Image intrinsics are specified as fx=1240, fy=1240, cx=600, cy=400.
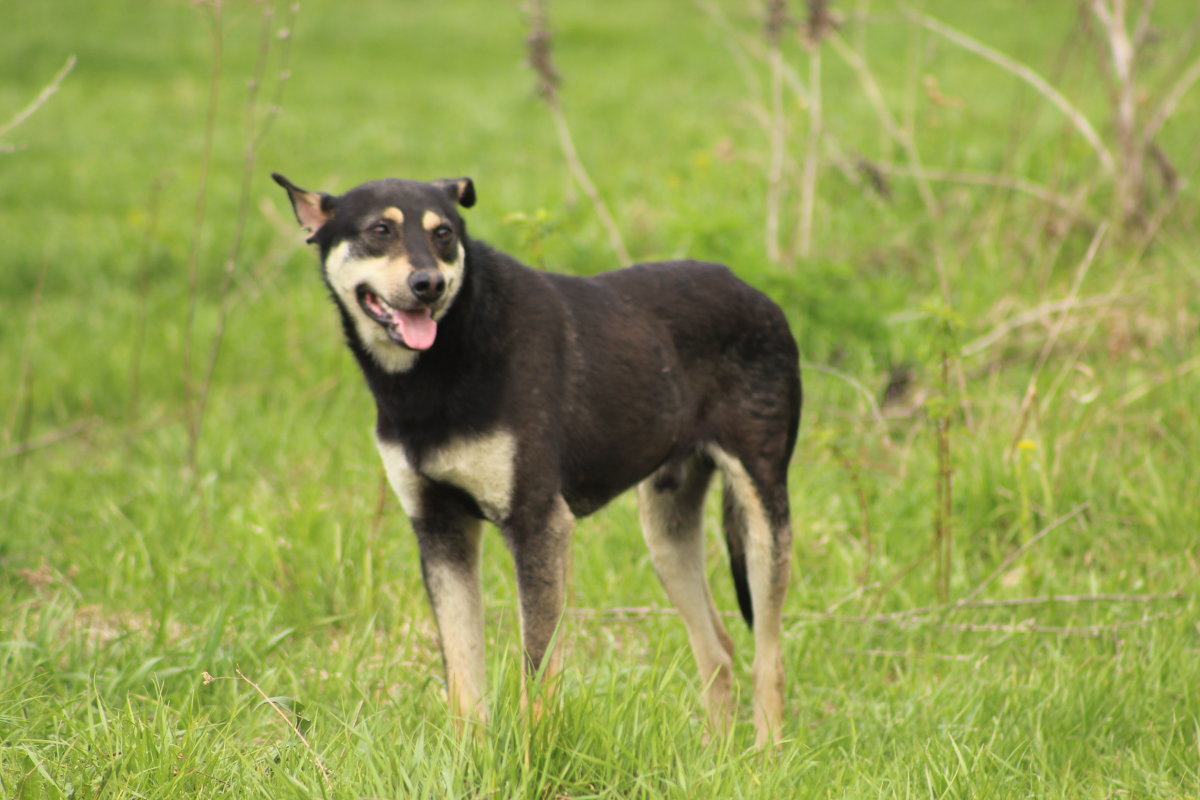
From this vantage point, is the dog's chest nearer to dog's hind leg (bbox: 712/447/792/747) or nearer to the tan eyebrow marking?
the tan eyebrow marking

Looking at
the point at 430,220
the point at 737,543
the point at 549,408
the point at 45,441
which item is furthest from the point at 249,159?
the point at 737,543

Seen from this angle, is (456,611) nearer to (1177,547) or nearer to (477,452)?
(477,452)

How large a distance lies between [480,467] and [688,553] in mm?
1084

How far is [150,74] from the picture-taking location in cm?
1802

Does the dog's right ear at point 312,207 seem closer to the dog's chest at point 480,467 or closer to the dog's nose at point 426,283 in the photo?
the dog's nose at point 426,283

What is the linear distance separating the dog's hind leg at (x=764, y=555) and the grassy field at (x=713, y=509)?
28cm

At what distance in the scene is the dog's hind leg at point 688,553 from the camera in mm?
4297

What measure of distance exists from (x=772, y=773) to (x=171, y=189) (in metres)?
10.5

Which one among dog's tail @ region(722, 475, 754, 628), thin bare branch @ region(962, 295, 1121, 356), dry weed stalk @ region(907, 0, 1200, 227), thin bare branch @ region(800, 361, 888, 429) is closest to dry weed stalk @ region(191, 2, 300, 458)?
dog's tail @ region(722, 475, 754, 628)

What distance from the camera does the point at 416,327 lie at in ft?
11.3

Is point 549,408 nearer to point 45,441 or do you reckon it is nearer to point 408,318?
point 408,318

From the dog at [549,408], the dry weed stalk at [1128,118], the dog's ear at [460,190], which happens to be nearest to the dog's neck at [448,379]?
the dog at [549,408]

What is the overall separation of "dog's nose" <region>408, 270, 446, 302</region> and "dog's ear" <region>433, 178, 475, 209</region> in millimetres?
496

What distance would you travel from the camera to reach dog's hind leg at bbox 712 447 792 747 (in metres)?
4.17
